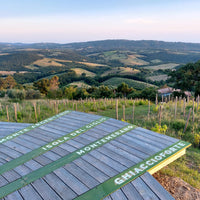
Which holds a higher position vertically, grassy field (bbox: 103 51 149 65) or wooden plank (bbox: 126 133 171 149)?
wooden plank (bbox: 126 133 171 149)

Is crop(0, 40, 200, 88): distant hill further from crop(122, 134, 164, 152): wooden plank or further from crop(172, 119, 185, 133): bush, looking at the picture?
crop(122, 134, 164, 152): wooden plank

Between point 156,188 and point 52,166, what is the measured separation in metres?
Answer: 1.67

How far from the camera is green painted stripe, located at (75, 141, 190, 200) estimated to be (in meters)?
2.62

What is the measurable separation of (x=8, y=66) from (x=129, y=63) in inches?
2308

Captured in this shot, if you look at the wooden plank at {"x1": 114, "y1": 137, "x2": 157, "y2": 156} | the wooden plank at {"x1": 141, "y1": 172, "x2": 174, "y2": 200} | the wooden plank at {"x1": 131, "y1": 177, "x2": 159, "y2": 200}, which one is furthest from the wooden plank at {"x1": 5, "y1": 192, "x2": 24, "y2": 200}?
the wooden plank at {"x1": 114, "y1": 137, "x2": 157, "y2": 156}

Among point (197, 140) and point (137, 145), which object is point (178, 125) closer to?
point (197, 140)

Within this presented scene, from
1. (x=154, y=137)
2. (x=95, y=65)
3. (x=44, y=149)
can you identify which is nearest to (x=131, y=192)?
(x=154, y=137)

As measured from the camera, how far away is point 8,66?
89.9 meters

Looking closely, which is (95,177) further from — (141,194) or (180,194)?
(180,194)

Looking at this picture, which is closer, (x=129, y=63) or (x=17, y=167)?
(x=17, y=167)

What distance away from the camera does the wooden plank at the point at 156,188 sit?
2.60 metres

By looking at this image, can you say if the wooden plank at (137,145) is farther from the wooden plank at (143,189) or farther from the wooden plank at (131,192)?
the wooden plank at (131,192)

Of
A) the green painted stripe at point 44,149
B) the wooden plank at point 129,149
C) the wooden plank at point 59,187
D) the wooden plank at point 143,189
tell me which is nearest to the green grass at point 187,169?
the wooden plank at point 129,149

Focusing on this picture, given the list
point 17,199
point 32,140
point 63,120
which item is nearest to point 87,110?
point 63,120
